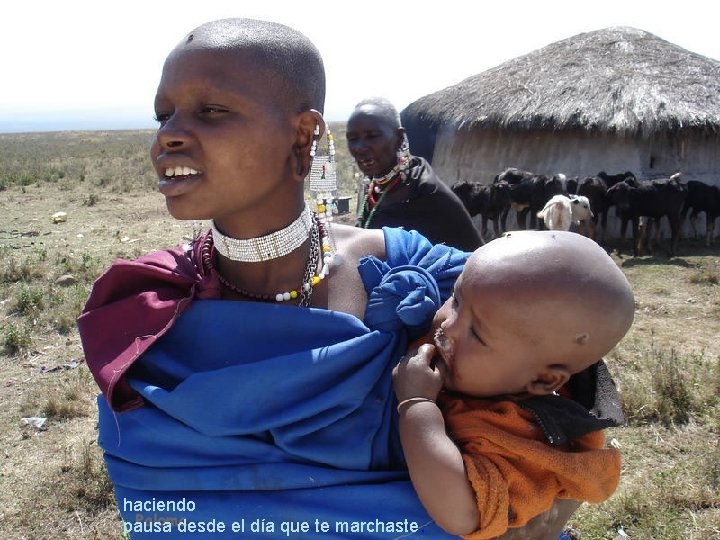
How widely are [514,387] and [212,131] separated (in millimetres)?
832

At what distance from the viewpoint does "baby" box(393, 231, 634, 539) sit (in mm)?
1279

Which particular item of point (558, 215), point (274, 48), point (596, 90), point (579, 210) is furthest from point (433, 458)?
point (596, 90)

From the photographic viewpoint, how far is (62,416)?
4734 millimetres

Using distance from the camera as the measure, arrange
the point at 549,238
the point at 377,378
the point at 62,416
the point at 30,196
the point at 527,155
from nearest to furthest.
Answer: the point at 549,238
the point at 377,378
the point at 62,416
the point at 527,155
the point at 30,196

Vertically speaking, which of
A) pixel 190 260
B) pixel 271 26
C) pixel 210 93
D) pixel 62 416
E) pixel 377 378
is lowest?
pixel 62 416

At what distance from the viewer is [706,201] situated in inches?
435

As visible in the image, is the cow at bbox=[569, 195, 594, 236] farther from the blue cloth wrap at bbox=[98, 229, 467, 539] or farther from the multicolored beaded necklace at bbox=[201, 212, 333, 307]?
the blue cloth wrap at bbox=[98, 229, 467, 539]

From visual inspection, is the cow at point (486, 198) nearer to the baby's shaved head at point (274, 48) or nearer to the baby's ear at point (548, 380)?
the baby's shaved head at point (274, 48)

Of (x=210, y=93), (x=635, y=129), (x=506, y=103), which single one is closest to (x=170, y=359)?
(x=210, y=93)

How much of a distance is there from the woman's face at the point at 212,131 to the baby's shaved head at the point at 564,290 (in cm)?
56

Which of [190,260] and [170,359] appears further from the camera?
[190,260]

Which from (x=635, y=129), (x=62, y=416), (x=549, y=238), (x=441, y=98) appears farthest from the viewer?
(x=441, y=98)

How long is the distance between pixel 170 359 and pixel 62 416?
3.74 meters

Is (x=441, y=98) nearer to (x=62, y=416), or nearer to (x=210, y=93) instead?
(x=62, y=416)
